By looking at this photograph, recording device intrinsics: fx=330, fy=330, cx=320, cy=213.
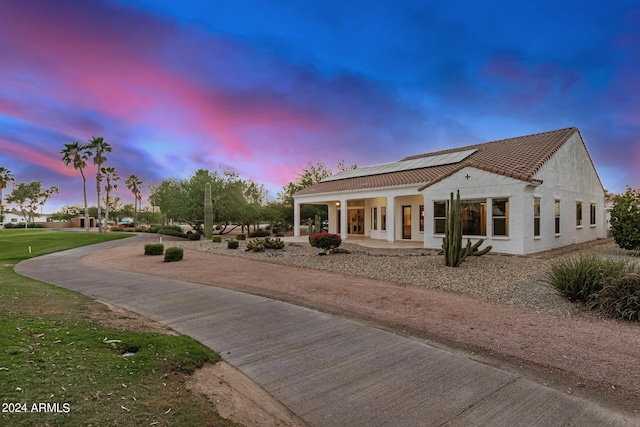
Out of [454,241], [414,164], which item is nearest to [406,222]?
[414,164]

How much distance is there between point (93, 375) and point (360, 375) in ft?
9.38

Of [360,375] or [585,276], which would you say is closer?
[360,375]

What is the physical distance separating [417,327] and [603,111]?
62.6ft

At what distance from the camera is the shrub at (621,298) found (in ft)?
20.3

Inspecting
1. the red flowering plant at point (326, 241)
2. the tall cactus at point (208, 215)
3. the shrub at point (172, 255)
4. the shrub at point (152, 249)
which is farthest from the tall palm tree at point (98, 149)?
the red flowering plant at point (326, 241)

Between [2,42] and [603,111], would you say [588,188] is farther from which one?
[2,42]

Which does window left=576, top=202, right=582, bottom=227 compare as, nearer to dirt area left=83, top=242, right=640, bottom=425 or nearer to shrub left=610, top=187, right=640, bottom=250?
shrub left=610, top=187, right=640, bottom=250

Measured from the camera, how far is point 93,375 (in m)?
3.33

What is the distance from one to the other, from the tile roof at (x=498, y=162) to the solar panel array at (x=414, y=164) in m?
0.46

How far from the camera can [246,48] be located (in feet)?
47.5

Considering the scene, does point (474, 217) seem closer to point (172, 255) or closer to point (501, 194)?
point (501, 194)

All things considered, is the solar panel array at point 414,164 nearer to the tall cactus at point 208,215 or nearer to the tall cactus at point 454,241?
the tall cactus at point 454,241

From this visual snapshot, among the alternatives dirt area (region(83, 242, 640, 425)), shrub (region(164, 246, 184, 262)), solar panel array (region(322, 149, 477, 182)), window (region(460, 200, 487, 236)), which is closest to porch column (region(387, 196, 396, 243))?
solar panel array (region(322, 149, 477, 182))

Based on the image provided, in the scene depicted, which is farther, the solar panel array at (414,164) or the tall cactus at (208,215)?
the tall cactus at (208,215)
